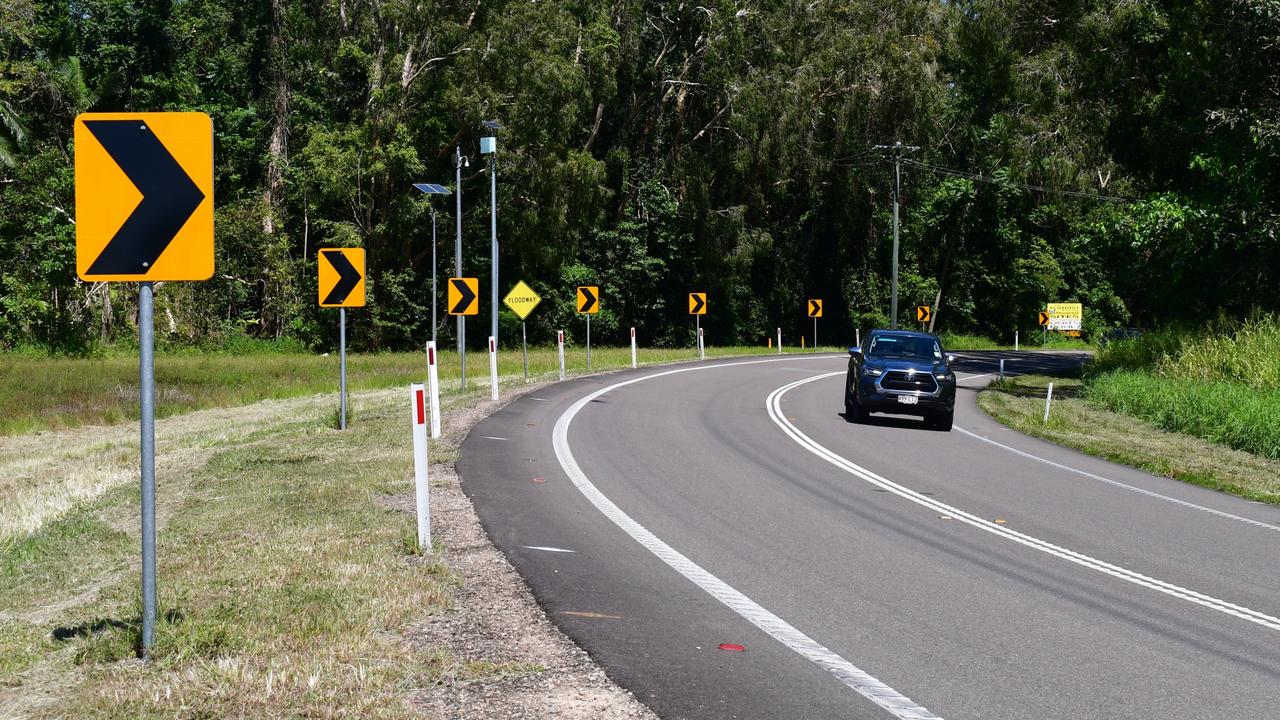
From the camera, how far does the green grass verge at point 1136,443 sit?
15945 mm

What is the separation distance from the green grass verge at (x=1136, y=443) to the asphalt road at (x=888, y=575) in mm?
687

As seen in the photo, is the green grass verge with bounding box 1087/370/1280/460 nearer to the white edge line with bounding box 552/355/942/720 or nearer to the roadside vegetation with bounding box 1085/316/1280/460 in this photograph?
the roadside vegetation with bounding box 1085/316/1280/460

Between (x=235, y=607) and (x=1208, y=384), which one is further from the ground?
(x=1208, y=384)

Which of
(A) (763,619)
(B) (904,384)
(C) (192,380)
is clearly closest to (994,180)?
(C) (192,380)

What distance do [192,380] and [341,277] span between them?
61.7ft

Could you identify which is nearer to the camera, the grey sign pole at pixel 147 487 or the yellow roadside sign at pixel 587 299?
the grey sign pole at pixel 147 487

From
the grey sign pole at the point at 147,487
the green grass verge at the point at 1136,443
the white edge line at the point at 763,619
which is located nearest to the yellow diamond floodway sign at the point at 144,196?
the grey sign pole at the point at 147,487

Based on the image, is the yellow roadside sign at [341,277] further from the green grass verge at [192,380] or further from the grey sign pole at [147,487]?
the grey sign pole at [147,487]

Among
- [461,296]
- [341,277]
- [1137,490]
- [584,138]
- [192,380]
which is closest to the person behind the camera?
[1137,490]

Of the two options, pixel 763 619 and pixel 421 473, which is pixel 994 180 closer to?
pixel 421 473

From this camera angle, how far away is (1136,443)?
2022 centimetres

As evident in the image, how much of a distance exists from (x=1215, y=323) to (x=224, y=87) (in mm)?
48564

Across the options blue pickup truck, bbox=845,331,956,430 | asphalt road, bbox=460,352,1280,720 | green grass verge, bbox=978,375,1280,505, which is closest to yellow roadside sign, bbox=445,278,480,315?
asphalt road, bbox=460,352,1280,720

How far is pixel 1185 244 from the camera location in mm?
29188
